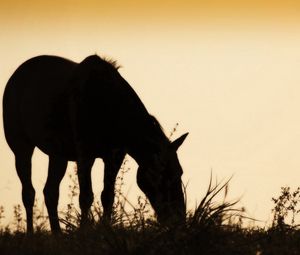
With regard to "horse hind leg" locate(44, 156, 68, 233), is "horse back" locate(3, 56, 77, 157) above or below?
above

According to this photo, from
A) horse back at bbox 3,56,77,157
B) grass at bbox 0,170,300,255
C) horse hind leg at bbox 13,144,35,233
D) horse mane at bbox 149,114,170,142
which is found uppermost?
horse back at bbox 3,56,77,157

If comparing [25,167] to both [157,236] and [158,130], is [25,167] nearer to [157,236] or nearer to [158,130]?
[158,130]

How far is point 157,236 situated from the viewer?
603 cm

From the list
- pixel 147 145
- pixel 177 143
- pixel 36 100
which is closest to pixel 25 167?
pixel 36 100

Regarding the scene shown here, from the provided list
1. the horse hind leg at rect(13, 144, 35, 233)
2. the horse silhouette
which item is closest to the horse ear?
the horse silhouette

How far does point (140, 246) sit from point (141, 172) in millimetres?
3701

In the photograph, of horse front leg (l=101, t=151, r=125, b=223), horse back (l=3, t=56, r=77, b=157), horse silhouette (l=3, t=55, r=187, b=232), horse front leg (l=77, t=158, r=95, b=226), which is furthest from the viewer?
horse back (l=3, t=56, r=77, b=157)

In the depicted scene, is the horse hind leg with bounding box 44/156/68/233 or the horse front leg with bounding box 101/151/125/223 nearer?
the horse front leg with bounding box 101/151/125/223

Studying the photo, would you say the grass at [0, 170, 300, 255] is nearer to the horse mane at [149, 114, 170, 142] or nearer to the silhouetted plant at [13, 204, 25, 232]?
the silhouetted plant at [13, 204, 25, 232]

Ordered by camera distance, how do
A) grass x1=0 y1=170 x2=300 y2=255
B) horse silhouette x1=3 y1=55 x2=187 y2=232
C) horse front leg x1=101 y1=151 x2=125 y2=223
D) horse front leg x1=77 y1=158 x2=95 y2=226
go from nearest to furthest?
1. grass x1=0 y1=170 x2=300 y2=255
2. horse silhouette x1=3 y1=55 x2=187 y2=232
3. horse front leg x1=77 y1=158 x2=95 y2=226
4. horse front leg x1=101 y1=151 x2=125 y2=223

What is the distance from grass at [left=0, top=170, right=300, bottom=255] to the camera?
237 inches

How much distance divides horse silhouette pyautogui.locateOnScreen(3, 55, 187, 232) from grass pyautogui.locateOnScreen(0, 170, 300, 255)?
150 cm

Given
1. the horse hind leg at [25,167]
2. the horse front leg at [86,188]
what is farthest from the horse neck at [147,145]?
the horse hind leg at [25,167]

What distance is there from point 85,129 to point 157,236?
4395 mm
